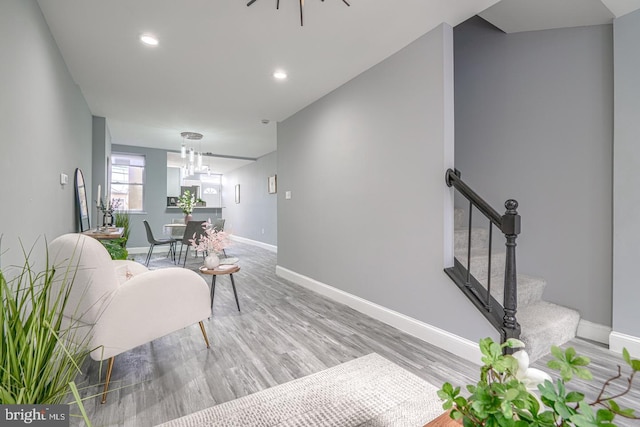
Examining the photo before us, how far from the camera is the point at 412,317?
100 inches

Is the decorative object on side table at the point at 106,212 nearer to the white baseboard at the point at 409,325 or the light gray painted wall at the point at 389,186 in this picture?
the light gray painted wall at the point at 389,186

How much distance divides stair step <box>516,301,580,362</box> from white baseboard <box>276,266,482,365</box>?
0.35 metres

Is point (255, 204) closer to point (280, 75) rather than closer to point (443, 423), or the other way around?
point (280, 75)

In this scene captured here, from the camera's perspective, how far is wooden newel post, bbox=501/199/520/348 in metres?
1.84

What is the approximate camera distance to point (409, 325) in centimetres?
255

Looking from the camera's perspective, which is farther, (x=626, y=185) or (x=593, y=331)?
(x=593, y=331)

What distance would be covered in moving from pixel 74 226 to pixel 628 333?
5.42 metres

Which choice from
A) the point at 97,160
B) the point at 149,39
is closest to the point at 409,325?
the point at 149,39

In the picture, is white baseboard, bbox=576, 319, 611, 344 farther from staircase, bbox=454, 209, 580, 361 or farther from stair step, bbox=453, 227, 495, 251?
stair step, bbox=453, 227, 495, 251

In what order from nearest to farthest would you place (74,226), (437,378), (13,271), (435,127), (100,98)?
1. (13,271)
2. (437,378)
3. (435,127)
4. (74,226)
5. (100,98)

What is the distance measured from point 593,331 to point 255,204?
24.4ft

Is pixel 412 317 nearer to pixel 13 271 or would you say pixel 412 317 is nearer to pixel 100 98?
pixel 13 271

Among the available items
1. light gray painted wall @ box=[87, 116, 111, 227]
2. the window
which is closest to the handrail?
light gray painted wall @ box=[87, 116, 111, 227]

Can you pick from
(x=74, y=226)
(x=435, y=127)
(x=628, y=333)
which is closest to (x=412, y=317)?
(x=628, y=333)
